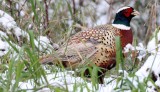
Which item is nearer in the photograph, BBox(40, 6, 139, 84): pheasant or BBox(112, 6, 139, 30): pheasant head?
BBox(40, 6, 139, 84): pheasant

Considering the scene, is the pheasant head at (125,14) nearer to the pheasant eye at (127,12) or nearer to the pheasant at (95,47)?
the pheasant eye at (127,12)

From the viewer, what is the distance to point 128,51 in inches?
213

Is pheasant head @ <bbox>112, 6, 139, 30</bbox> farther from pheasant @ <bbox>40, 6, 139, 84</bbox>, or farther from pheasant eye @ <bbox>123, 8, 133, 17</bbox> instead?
pheasant @ <bbox>40, 6, 139, 84</bbox>

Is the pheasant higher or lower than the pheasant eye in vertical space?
lower

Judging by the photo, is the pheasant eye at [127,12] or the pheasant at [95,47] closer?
the pheasant at [95,47]

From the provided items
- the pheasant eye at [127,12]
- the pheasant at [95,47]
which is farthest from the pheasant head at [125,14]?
the pheasant at [95,47]

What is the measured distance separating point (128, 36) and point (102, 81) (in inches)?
52.4

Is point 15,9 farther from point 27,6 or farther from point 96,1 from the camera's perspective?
point 96,1

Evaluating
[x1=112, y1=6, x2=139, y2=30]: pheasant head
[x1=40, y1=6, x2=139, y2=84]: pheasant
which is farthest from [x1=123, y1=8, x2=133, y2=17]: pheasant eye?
[x1=40, y1=6, x2=139, y2=84]: pheasant

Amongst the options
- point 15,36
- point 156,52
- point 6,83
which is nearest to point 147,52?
point 156,52

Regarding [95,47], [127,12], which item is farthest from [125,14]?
[95,47]

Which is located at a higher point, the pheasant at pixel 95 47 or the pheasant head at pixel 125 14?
the pheasant head at pixel 125 14

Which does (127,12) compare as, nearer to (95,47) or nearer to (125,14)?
(125,14)

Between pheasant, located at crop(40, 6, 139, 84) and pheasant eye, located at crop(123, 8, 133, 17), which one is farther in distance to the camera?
pheasant eye, located at crop(123, 8, 133, 17)
